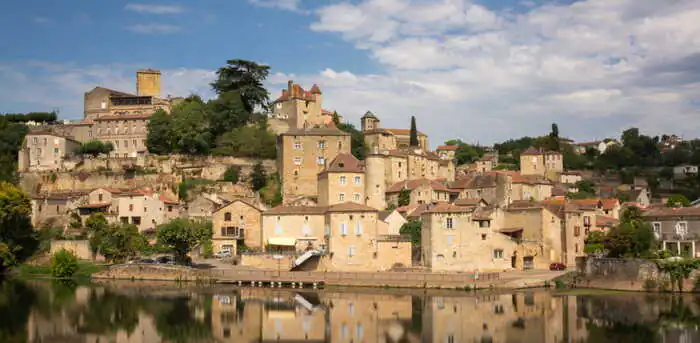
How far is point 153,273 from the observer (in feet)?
175

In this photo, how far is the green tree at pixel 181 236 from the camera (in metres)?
53.6

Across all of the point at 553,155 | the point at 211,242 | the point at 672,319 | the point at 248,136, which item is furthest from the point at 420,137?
the point at 672,319

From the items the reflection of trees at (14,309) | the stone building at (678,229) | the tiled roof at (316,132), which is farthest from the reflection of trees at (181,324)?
the stone building at (678,229)

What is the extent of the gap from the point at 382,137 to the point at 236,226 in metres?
29.7

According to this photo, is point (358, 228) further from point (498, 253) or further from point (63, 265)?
point (63, 265)

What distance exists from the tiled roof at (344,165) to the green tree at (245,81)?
739 inches

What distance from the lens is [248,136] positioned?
72562 mm

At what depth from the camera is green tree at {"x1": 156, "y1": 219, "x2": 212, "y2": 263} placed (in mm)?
53594

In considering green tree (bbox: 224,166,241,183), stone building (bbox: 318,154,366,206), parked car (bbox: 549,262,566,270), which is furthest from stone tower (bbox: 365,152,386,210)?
parked car (bbox: 549,262,566,270)

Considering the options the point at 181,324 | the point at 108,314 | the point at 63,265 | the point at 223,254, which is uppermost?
the point at 223,254

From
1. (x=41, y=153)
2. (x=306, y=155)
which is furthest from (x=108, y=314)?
(x=41, y=153)

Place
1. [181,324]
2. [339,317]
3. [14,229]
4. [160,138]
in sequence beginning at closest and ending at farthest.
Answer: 1. [181,324]
2. [339,317]
3. [14,229]
4. [160,138]

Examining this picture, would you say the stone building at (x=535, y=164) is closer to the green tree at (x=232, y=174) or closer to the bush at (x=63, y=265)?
the green tree at (x=232, y=174)

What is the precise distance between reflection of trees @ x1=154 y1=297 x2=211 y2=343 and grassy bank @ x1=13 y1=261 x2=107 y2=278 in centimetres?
1596
